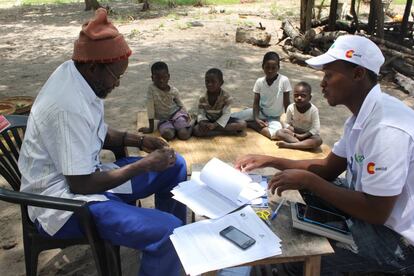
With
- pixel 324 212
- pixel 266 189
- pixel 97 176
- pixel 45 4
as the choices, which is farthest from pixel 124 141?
pixel 45 4

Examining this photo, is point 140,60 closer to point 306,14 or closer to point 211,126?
point 306,14

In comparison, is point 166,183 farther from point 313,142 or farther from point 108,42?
point 313,142

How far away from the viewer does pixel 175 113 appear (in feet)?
13.0

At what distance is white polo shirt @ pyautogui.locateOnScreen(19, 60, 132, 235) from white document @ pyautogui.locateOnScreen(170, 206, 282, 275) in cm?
62

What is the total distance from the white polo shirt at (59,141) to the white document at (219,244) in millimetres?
624

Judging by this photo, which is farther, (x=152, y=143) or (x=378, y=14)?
(x=378, y=14)

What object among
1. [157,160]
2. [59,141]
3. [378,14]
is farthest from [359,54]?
[378,14]

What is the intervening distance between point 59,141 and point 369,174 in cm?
143

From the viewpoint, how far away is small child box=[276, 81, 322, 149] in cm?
374

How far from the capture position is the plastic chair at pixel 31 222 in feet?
6.12

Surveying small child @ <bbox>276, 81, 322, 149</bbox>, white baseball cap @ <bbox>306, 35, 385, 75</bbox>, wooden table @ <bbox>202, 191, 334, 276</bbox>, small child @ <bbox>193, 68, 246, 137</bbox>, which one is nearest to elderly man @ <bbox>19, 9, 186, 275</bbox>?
wooden table @ <bbox>202, 191, 334, 276</bbox>

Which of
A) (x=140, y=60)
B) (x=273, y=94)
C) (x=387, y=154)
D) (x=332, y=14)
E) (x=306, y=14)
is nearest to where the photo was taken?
(x=387, y=154)

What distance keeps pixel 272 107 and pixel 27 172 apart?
2760 mm

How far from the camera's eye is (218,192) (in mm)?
1971
